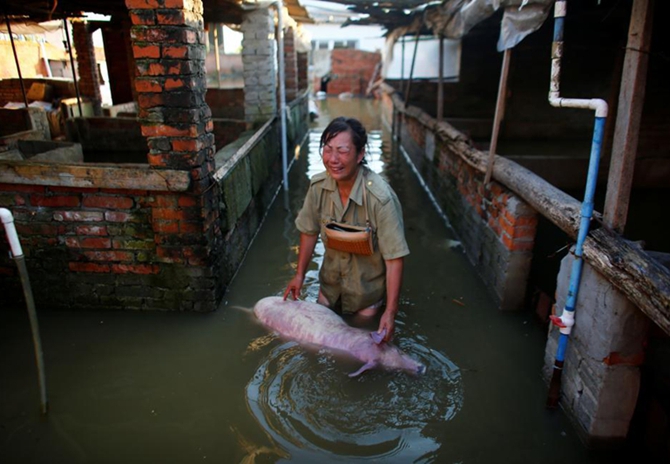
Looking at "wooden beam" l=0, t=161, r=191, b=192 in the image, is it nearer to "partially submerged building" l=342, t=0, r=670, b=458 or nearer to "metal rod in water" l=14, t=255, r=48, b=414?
"metal rod in water" l=14, t=255, r=48, b=414

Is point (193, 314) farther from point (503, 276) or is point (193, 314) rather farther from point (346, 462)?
point (503, 276)

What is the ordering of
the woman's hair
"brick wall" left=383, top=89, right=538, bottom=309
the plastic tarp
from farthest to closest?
"brick wall" left=383, top=89, right=538, bottom=309 → the plastic tarp → the woman's hair

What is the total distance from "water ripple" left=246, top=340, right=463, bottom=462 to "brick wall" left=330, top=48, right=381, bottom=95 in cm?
2389

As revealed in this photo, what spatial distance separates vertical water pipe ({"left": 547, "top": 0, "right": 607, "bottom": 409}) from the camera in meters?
2.68

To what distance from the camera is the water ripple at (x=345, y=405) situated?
2.74 meters

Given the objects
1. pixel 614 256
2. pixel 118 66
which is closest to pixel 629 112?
pixel 614 256

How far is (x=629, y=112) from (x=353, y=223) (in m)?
1.83

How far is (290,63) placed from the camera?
11391 millimetres

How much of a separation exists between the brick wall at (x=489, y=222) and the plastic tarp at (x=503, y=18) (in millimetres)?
1415

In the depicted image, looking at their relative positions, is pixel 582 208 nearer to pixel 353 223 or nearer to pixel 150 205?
pixel 353 223

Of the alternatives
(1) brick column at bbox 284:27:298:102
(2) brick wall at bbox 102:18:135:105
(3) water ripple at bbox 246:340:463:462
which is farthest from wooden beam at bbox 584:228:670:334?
(2) brick wall at bbox 102:18:135:105

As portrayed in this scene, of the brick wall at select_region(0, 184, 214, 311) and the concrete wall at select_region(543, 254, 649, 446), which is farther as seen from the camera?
the brick wall at select_region(0, 184, 214, 311)

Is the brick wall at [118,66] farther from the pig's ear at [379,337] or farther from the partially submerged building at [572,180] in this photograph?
the pig's ear at [379,337]

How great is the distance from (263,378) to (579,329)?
2149mm
